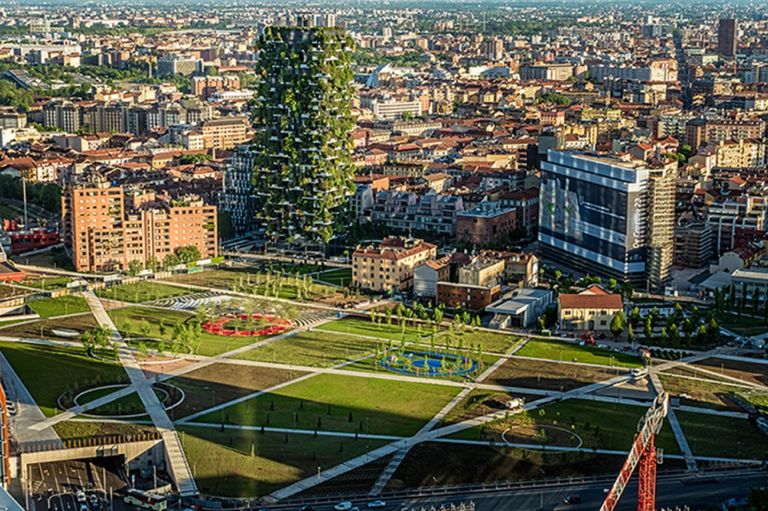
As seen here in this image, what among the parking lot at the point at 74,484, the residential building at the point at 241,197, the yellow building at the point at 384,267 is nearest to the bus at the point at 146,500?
the parking lot at the point at 74,484

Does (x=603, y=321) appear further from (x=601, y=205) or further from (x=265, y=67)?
(x=265, y=67)

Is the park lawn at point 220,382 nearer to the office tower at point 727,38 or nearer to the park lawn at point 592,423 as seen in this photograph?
the park lawn at point 592,423

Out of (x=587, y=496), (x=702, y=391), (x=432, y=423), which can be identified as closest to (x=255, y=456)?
(x=432, y=423)

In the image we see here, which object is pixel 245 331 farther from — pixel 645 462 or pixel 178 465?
pixel 645 462

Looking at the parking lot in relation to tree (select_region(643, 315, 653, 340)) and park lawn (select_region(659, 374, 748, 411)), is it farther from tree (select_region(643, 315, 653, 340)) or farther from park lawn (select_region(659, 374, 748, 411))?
tree (select_region(643, 315, 653, 340))

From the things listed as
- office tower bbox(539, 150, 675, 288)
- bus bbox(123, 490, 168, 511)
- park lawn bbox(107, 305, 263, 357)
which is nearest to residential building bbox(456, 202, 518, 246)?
office tower bbox(539, 150, 675, 288)

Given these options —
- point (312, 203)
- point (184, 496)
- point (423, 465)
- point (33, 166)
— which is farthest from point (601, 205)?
point (33, 166)
